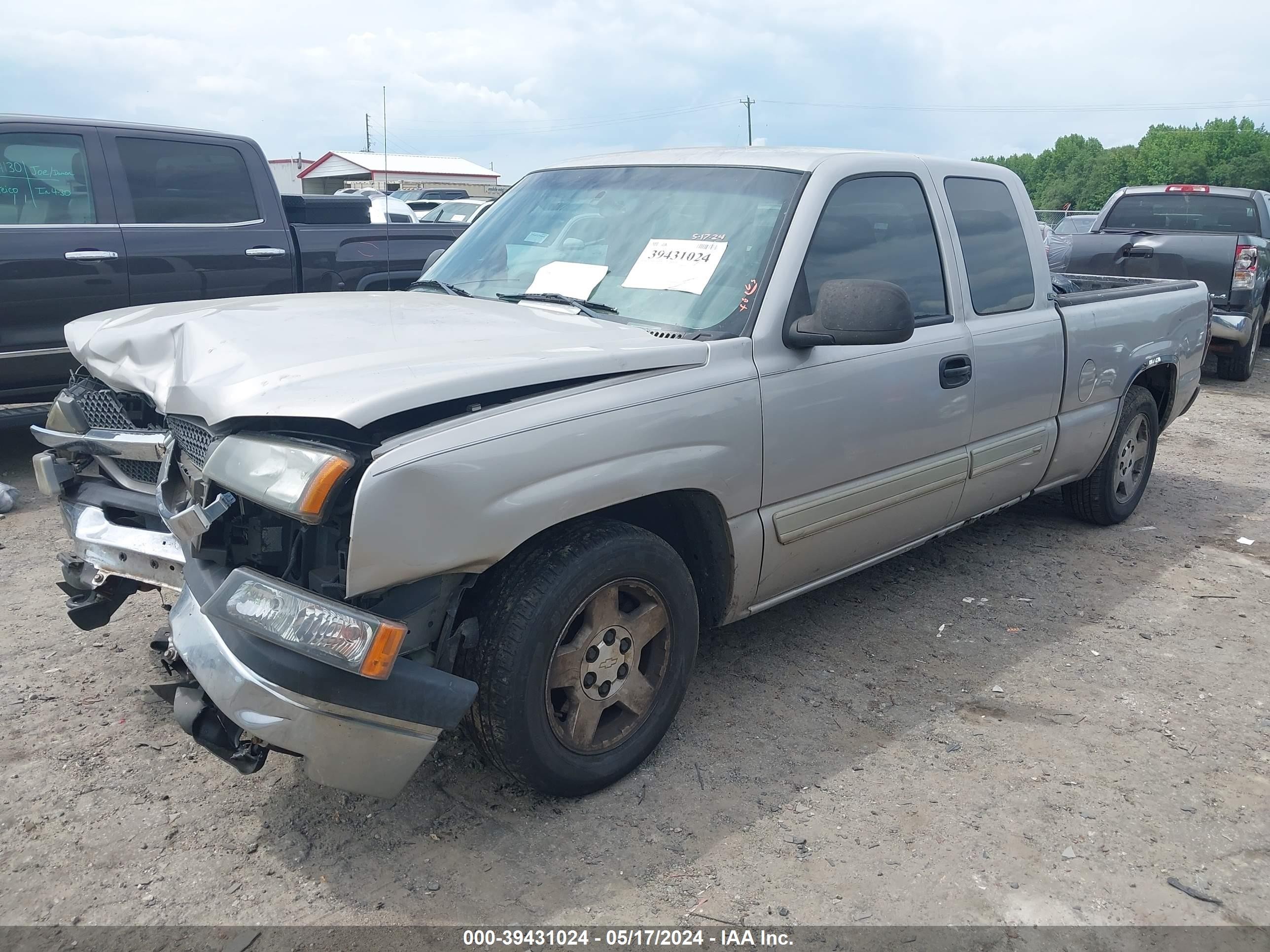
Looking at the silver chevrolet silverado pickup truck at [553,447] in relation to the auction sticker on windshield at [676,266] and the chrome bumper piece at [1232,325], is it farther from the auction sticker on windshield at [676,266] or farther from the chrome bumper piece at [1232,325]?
the chrome bumper piece at [1232,325]

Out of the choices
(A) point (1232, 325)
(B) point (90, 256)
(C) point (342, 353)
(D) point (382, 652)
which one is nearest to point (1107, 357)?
(C) point (342, 353)

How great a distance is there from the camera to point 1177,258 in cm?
1003

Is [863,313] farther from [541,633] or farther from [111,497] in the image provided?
[111,497]

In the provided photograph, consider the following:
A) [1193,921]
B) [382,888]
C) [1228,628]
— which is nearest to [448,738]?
[382,888]

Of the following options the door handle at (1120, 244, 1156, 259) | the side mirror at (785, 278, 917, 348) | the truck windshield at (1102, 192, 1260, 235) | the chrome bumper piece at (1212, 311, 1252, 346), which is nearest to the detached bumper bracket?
the side mirror at (785, 278, 917, 348)

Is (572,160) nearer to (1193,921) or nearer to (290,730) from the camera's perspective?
(290,730)

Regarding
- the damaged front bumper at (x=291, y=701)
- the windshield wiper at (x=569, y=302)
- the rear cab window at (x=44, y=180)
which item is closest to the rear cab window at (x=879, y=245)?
the windshield wiper at (x=569, y=302)

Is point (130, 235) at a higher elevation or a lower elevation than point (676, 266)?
higher

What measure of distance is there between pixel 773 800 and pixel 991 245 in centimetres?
259

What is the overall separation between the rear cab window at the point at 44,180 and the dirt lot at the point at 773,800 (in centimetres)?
244

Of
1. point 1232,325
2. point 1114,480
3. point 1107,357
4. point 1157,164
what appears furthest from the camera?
point 1157,164

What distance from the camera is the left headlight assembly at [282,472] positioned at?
89.3 inches

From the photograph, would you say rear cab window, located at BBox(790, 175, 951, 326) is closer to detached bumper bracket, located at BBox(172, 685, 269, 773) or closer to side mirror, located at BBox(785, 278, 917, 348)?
side mirror, located at BBox(785, 278, 917, 348)

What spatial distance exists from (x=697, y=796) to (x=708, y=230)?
5.94ft
